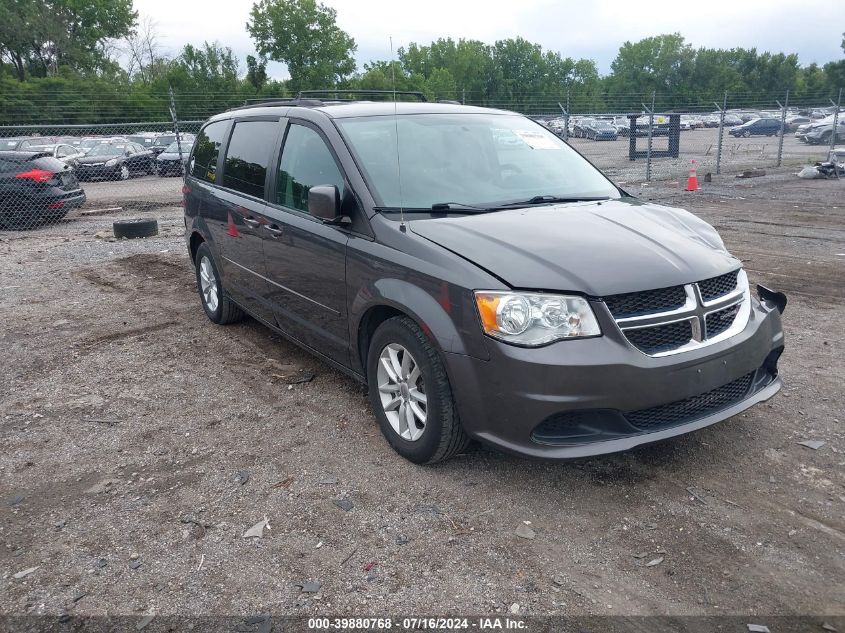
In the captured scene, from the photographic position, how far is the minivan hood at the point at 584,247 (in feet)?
10.7

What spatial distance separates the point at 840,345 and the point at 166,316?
5849 mm

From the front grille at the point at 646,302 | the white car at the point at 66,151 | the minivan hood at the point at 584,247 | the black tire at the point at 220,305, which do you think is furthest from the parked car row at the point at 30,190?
the front grille at the point at 646,302

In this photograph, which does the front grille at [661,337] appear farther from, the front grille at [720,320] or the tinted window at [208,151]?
the tinted window at [208,151]

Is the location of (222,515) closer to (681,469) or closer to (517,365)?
(517,365)

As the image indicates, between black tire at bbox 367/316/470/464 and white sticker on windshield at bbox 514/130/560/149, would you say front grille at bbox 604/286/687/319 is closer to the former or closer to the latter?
black tire at bbox 367/316/470/464

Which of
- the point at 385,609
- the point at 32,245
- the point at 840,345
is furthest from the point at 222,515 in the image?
the point at 32,245

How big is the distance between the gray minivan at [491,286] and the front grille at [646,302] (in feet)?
0.04

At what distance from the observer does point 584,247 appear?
3496 millimetres

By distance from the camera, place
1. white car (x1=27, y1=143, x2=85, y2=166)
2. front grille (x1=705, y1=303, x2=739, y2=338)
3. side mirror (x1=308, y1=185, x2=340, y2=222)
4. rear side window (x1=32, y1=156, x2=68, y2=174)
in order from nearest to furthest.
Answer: front grille (x1=705, y1=303, x2=739, y2=338) < side mirror (x1=308, y1=185, x2=340, y2=222) < rear side window (x1=32, y1=156, x2=68, y2=174) < white car (x1=27, y1=143, x2=85, y2=166)

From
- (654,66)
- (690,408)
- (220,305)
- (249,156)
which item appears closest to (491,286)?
(690,408)

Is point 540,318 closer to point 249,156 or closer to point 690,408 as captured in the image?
point 690,408

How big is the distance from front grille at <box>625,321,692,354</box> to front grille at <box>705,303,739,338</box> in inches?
5.8

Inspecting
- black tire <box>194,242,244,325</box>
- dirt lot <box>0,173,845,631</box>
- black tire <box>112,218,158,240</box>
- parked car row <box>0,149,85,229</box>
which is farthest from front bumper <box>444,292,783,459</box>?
parked car row <box>0,149,85,229</box>

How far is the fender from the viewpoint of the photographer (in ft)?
10.8
